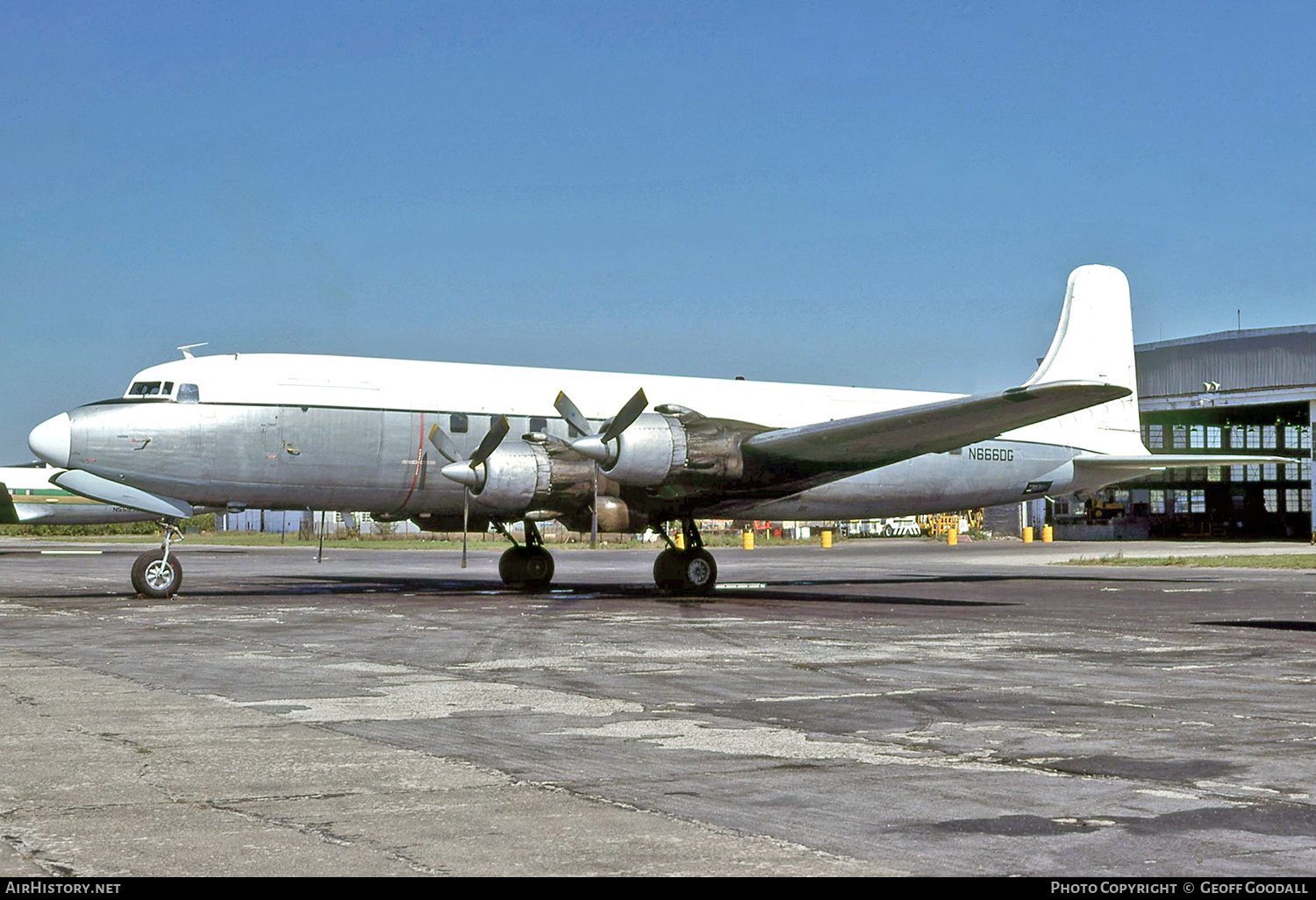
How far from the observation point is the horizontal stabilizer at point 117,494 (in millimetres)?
23172

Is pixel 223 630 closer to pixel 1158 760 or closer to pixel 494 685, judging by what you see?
pixel 494 685

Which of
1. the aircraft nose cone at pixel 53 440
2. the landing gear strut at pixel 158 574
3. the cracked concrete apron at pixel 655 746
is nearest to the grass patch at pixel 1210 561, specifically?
the cracked concrete apron at pixel 655 746

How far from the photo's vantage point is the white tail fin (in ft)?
112

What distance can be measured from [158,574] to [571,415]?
8.39 metres

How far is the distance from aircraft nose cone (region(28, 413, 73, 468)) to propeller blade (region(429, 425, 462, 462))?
257 inches

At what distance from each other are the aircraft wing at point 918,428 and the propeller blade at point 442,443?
5.81 meters

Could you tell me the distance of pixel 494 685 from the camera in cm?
1158

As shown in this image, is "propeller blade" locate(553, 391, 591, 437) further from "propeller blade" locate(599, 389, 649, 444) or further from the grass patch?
the grass patch

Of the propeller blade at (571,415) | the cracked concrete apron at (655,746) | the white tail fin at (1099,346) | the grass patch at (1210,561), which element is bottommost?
the grass patch at (1210,561)

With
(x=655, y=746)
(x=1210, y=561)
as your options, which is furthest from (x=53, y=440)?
(x=1210, y=561)

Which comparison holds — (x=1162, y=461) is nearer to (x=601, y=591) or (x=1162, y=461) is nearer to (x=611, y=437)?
(x=601, y=591)

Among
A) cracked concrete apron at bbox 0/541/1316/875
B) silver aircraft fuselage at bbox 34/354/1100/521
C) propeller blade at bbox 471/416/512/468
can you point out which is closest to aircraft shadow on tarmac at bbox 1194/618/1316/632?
cracked concrete apron at bbox 0/541/1316/875

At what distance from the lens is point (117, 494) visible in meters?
23.4

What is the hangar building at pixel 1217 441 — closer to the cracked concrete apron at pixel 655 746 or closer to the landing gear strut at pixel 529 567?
the landing gear strut at pixel 529 567
